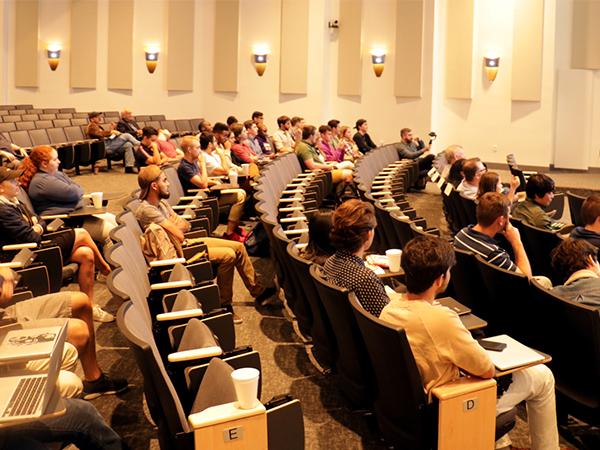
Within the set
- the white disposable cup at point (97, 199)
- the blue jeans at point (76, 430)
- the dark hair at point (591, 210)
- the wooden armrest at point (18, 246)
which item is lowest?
the blue jeans at point (76, 430)

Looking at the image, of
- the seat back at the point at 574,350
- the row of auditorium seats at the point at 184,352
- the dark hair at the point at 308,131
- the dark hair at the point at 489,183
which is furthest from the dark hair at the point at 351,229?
the dark hair at the point at 308,131

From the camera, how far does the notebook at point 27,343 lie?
1983 millimetres

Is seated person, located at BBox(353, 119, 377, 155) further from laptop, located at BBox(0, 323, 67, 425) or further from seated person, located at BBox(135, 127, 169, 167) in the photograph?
laptop, located at BBox(0, 323, 67, 425)

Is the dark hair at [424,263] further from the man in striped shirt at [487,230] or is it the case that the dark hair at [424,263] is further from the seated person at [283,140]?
the seated person at [283,140]

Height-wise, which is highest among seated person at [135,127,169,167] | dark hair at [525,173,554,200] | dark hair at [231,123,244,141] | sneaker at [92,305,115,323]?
dark hair at [231,123,244,141]

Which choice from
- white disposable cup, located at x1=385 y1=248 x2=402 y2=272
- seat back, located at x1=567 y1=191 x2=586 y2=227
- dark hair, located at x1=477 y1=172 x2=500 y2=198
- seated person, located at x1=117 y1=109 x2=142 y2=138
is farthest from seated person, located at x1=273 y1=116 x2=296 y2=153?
white disposable cup, located at x1=385 y1=248 x2=402 y2=272

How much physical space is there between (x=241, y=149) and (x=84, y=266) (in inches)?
182

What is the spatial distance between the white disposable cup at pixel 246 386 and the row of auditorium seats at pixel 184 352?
0.03 meters

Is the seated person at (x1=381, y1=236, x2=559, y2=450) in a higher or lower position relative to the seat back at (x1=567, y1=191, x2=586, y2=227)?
lower

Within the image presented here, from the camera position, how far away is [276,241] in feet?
12.6

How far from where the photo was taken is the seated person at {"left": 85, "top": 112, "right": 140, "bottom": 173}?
37.5 feet

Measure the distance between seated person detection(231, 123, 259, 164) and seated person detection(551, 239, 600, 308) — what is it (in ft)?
19.0

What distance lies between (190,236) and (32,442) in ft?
9.18

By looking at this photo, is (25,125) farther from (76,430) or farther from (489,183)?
(76,430)
